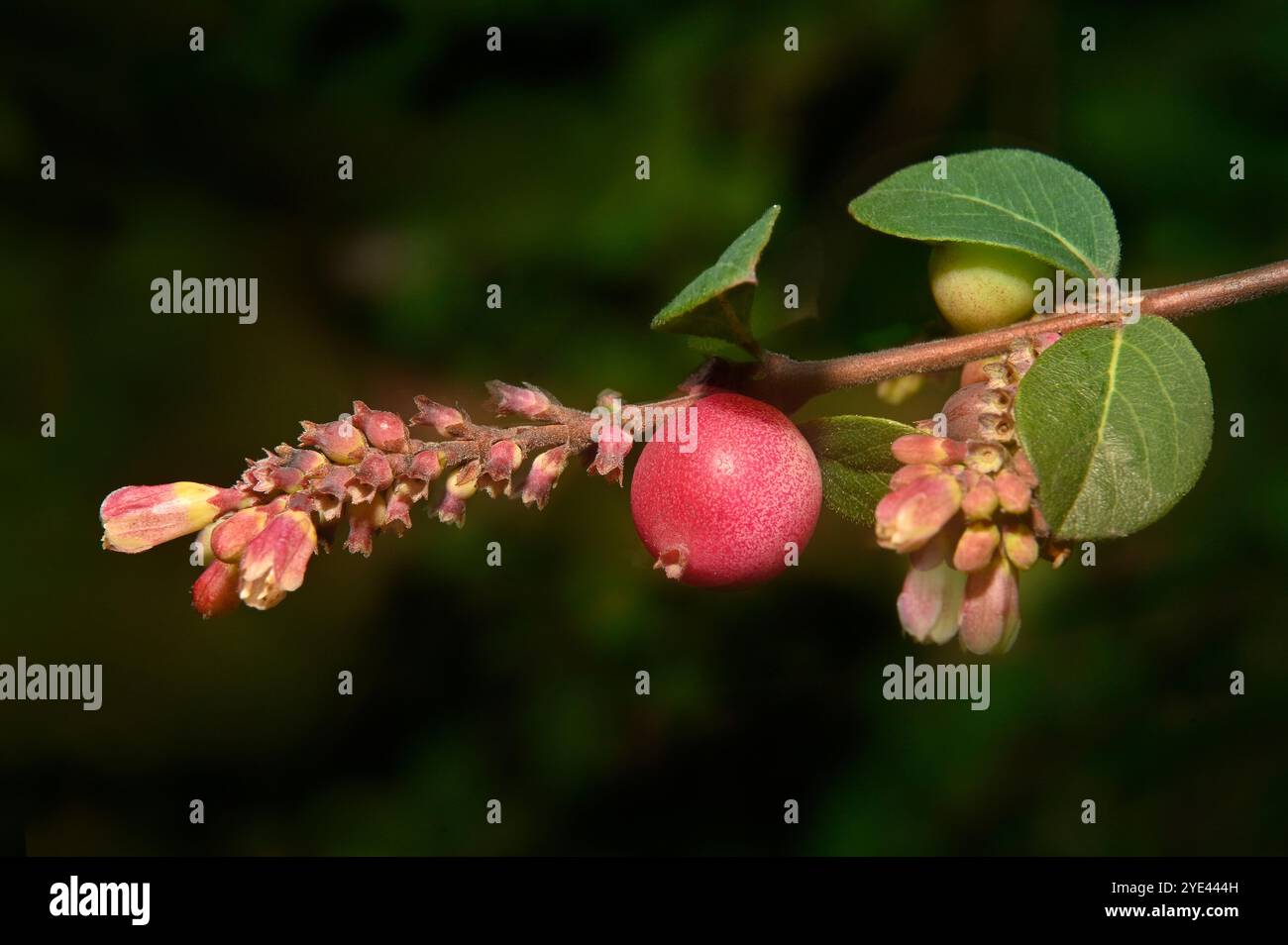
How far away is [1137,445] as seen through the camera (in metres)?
1.02

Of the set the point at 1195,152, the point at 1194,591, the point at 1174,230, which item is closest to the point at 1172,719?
the point at 1194,591

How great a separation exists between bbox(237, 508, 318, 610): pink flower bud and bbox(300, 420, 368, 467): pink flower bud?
0.06 metres

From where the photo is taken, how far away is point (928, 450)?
1042 mm

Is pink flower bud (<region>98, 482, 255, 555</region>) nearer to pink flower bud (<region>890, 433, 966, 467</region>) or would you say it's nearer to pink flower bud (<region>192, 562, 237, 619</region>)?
pink flower bud (<region>192, 562, 237, 619</region>)

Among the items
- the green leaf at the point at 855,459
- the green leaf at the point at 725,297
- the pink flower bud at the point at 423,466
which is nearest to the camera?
the green leaf at the point at 725,297

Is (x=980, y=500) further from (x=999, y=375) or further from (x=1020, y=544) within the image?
(x=999, y=375)

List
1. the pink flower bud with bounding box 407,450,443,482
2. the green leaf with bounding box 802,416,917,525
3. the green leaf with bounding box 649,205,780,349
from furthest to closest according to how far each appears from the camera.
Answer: the green leaf with bounding box 802,416,917,525 < the pink flower bud with bounding box 407,450,443,482 < the green leaf with bounding box 649,205,780,349

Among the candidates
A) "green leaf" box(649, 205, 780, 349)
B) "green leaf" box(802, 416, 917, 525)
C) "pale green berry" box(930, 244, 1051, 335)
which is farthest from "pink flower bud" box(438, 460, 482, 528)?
"pale green berry" box(930, 244, 1051, 335)

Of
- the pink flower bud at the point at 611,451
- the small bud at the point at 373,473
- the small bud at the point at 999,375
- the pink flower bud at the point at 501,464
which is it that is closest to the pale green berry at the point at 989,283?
the small bud at the point at 999,375

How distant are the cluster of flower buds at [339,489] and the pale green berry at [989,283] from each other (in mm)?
440

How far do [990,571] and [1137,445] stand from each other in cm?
17

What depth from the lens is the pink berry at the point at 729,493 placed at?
1.09m

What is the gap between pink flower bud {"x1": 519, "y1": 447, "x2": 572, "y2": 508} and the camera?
3.51 feet

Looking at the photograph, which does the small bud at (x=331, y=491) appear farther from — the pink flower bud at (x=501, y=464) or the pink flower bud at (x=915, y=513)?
the pink flower bud at (x=915, y=513)
